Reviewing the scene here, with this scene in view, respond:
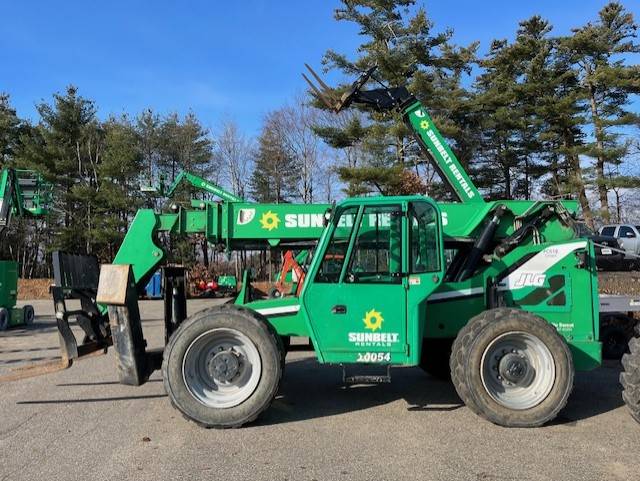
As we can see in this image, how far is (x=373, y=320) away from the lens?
20.4 ft

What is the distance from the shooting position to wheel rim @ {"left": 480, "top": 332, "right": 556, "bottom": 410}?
6141 millimetres

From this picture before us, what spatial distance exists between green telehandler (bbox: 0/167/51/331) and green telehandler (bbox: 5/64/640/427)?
11092 millimetres

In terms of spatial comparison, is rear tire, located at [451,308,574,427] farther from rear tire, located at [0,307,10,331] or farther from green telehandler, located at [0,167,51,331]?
green telehandler, located at [0,167,51,331]

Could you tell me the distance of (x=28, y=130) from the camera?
43.2m

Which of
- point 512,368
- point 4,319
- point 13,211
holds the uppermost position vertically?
point 13,211

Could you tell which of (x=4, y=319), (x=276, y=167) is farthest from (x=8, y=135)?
(x=4, y=319)

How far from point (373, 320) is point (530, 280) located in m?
2.13

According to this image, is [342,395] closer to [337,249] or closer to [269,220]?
[337,249]

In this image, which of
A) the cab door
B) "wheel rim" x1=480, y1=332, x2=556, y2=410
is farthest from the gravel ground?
the cab door

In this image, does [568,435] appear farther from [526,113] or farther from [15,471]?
[526,113]

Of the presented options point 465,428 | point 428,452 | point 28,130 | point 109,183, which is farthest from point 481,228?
point 28,130

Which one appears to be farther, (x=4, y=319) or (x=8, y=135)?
(x=8, y=135)

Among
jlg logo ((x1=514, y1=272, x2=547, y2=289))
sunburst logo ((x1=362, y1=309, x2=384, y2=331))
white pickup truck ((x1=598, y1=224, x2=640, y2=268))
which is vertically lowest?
sunburst logo ((x1=362, y1=309, x2=384, y2=331))

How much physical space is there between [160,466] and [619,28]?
122 feet
